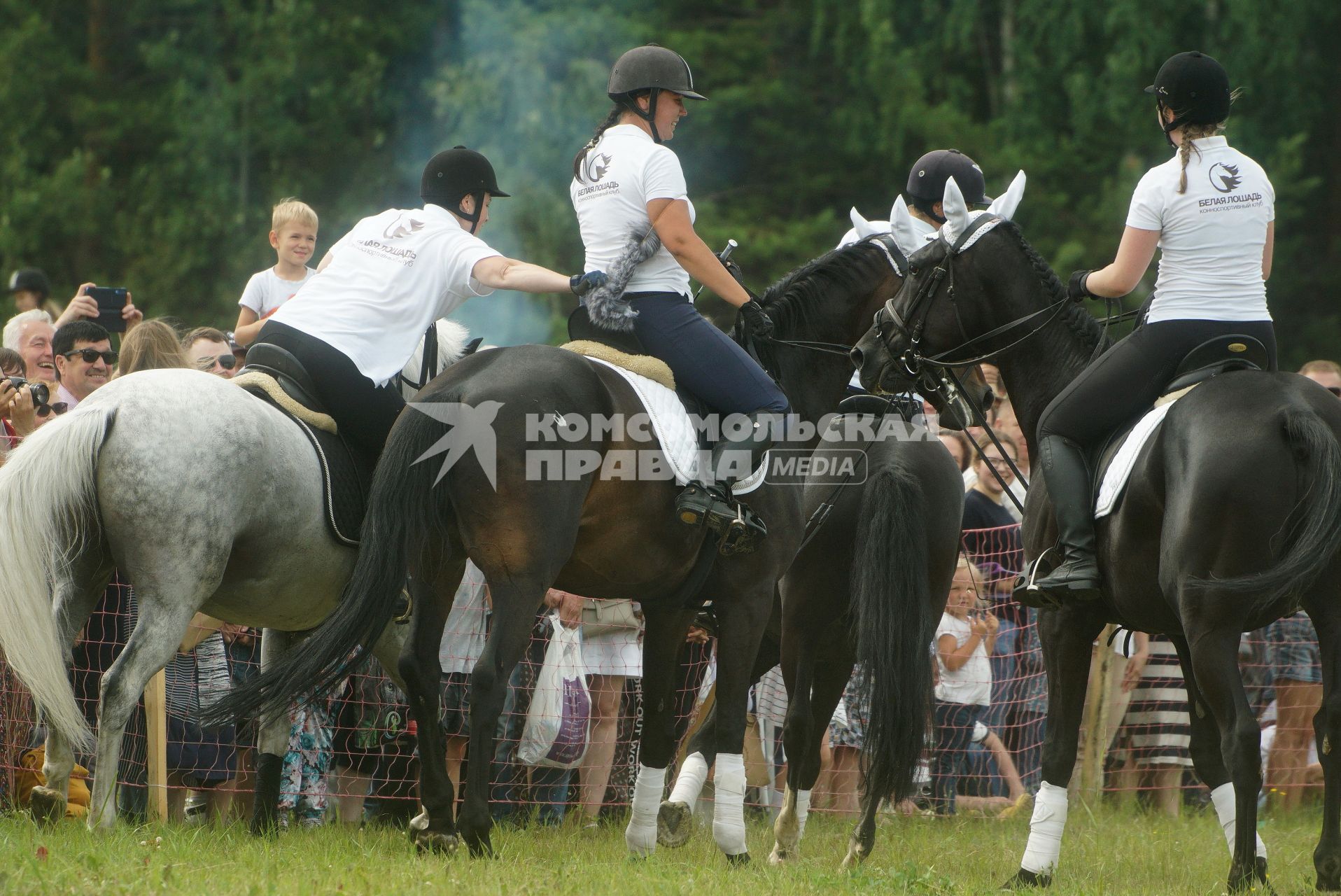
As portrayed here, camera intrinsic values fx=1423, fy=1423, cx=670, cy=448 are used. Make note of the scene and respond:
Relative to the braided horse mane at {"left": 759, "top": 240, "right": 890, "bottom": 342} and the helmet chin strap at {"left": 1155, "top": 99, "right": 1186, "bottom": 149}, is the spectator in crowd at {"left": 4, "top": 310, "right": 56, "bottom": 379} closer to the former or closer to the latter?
the braided horse mane at {"left": 759, "top": 240, "right": 890, "bottom": 342}

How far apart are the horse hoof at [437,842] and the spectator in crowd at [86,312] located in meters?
3.54

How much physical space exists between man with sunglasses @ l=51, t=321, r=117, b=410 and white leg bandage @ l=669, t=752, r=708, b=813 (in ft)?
11.9

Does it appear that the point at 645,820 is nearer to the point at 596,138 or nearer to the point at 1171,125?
the point at 596,138

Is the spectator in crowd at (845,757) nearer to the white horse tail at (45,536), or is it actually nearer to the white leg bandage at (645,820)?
the white leg bandage at (645,820)

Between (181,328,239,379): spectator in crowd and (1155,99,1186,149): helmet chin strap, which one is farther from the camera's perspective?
(181,328,239,379): spectator in crowd

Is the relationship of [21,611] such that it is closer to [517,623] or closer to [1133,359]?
[517,623]

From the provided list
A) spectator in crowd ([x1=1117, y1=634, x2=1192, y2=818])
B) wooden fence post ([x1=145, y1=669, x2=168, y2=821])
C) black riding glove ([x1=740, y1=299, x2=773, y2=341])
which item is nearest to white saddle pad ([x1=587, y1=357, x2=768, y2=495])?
black riding glove ([x1=740, y1=299, x2=773, y2=341])

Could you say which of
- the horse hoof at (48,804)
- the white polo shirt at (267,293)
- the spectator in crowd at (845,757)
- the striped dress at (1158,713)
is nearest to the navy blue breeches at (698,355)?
the horse hoof at (48,804)

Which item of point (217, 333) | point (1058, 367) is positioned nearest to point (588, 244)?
point (1058, 367)

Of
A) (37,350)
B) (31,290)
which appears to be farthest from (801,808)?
(31,290)

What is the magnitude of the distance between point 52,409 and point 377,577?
307cm

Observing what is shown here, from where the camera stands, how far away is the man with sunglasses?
287 inches

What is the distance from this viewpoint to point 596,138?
5.87 meters

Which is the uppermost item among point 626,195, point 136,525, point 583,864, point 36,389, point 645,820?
point 626,195
